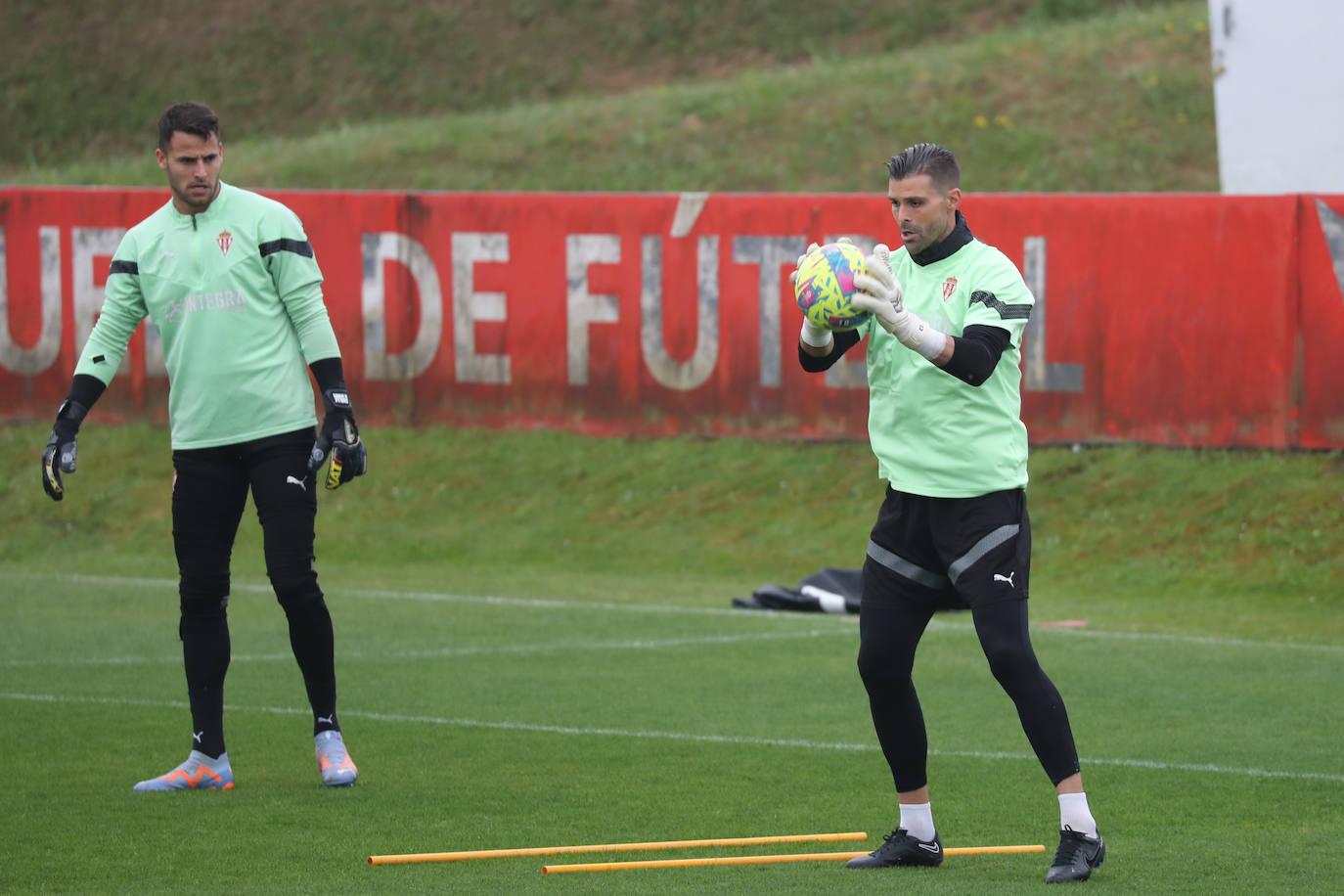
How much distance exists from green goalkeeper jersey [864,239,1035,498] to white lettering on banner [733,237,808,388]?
1141 cm

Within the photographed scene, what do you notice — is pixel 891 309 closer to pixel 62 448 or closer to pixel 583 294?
pixel 62 448

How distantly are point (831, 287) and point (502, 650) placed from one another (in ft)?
21.1

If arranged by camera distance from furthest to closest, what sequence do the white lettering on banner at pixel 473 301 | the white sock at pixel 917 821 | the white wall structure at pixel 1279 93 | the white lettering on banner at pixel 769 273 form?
the white wall structure at pixel 1279 93, the white lettering on banner at pixel 473 301, the white lettering on banner at pixel 769 273, the white sock at pixel 917 821

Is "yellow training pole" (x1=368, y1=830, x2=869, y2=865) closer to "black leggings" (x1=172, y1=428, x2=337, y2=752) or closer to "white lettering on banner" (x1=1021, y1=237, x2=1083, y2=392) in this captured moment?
"black leggings" (x1=172, y1=428, x2=337, y2=752)

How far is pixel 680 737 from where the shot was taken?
9.70 meters

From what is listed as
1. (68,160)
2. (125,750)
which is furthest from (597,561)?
(68,160)

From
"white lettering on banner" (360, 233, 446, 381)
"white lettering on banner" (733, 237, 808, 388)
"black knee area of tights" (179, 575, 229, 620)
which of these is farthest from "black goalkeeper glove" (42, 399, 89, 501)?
"white lettering on banner" (360, 233, 446, 381)

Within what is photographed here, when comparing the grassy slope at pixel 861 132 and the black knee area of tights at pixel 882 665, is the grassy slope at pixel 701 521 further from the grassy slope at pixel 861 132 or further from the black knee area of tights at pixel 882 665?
the black knee area of tights at pixel 882 665

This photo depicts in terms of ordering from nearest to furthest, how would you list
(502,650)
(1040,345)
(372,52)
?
(502,650)
(1040,345)
(372,52)

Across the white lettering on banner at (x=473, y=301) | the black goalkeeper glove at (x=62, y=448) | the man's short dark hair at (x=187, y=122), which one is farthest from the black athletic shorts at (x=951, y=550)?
Answer: the white lettering on banner at (x=473, y=301)

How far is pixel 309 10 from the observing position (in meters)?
44.3

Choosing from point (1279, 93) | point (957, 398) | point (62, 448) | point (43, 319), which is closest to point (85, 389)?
point (62, 448)

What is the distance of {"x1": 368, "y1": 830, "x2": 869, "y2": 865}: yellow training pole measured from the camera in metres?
7.03

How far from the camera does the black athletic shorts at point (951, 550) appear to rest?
664 cm
